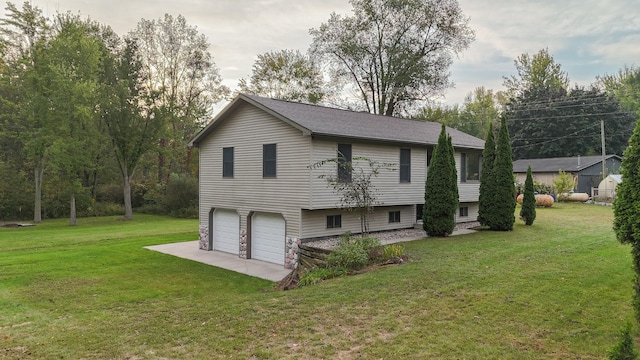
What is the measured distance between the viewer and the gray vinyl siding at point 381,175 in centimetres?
1262

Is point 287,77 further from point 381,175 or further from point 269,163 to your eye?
point 381,175

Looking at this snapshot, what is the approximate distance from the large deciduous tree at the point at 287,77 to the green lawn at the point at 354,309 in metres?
25.2

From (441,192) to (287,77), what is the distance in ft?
81.1

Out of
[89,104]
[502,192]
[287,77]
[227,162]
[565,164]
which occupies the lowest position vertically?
[502,192]

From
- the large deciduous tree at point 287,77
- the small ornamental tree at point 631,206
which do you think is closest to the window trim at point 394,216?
the small ornamental tree at point 631,206

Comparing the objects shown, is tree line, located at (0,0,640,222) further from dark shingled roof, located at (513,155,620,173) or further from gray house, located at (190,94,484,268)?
gray house, located at (190,94,484,268)

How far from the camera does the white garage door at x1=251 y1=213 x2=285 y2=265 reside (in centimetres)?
1381

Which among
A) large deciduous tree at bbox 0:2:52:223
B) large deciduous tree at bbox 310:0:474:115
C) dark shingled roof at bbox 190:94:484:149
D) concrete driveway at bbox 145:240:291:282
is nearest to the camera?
concrete driveway at bbox 145:240:291:282

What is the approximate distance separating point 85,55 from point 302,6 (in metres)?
16.9

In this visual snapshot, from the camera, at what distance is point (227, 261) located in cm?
1436

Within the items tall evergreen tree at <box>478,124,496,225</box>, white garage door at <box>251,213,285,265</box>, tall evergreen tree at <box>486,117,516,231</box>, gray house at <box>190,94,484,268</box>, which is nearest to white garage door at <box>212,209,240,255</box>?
gray house at <box>190,94,484,268</box>

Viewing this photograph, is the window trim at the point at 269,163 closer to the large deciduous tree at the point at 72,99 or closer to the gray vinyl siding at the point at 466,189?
the gray vinyl siding at the point at 466,189

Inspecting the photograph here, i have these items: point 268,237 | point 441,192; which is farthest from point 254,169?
point 441,192

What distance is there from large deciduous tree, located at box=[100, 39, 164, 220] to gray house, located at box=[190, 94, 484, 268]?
45.7ft
